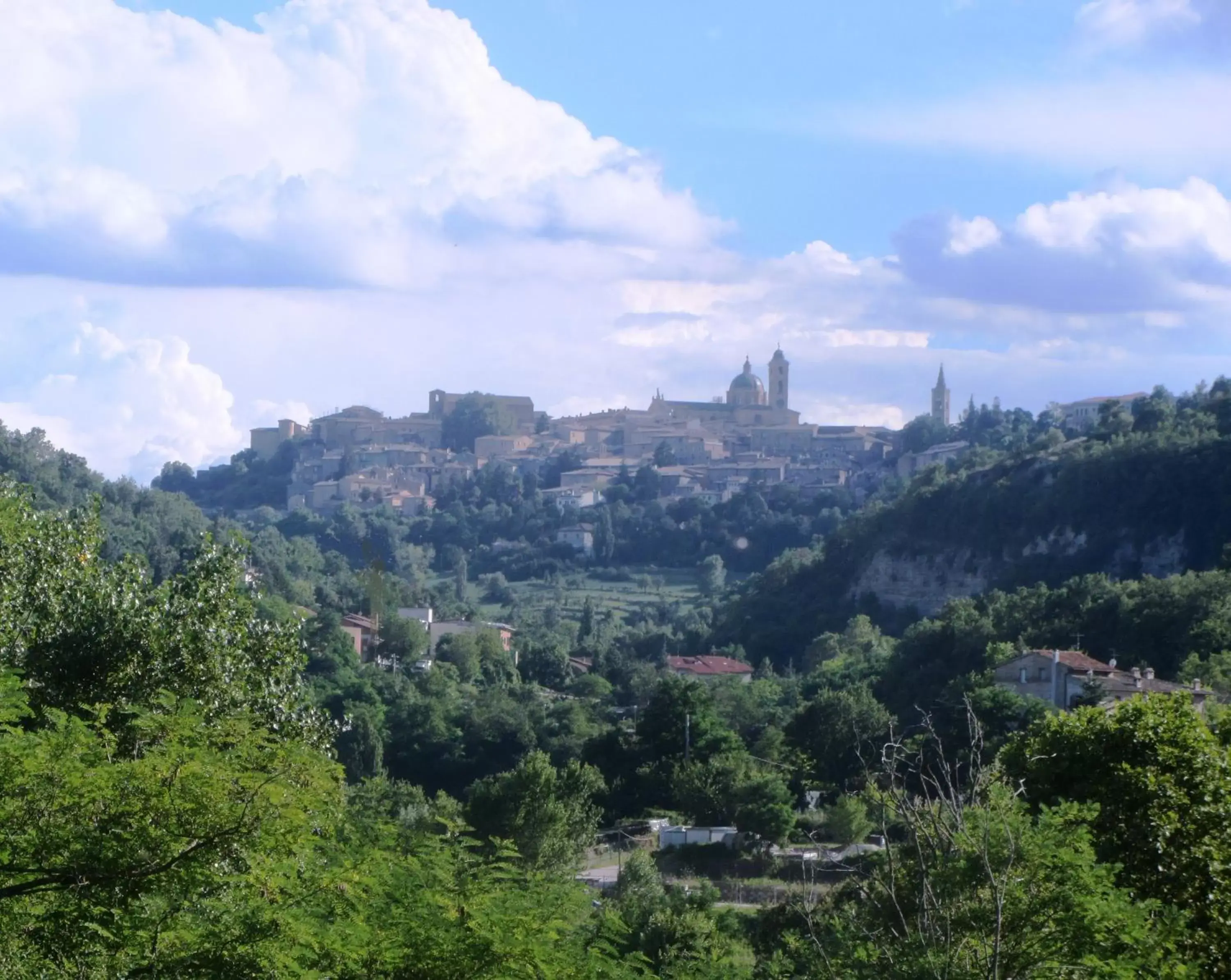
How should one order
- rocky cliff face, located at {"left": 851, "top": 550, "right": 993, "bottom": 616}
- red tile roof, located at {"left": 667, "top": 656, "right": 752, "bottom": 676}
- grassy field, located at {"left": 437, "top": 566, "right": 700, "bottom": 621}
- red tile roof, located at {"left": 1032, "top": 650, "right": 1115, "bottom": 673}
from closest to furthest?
red tile roof, located at {"left": 1032, "top": 650, "right": 1115, "bottom": 673}
red tile roof, located at {"left": 667, "top": 656, "right": 752, "bottom": 676}
rocky cliff face, located at {"left": 851, "top": 550, "right": 993, "bottom": 616}
grassy field, located at {"left": 437, "top": 566, "right": 700, "bottom": 621}

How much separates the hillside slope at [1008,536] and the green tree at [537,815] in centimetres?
3277

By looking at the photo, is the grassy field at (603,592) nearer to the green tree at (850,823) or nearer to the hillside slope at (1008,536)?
the hillside slope at (1008,536)

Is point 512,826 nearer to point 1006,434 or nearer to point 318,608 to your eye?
point 318,608

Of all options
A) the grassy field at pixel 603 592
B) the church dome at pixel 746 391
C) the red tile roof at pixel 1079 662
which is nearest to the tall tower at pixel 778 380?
the church dome at pixel 746 391

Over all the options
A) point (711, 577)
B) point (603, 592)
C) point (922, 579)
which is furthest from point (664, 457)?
point (922, 579)

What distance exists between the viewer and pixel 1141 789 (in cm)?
1136

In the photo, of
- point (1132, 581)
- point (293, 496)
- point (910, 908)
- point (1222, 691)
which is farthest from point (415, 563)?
point (910, 908)

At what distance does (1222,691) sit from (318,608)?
124 ft

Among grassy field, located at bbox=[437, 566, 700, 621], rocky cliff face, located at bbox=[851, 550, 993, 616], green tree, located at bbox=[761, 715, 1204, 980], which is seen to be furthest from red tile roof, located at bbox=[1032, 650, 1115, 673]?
grassy field, located at bbox=[437, 566, 700, 621]

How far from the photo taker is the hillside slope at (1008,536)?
5819 centimetres

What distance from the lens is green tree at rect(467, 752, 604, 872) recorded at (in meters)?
25.8

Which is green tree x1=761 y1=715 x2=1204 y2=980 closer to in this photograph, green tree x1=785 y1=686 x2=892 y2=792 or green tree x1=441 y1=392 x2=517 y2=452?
green tree x1=785 y1=686 x2=892 y2=792

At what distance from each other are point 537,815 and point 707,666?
2810cm

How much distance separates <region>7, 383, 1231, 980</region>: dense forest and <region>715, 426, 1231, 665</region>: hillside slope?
412 mm
